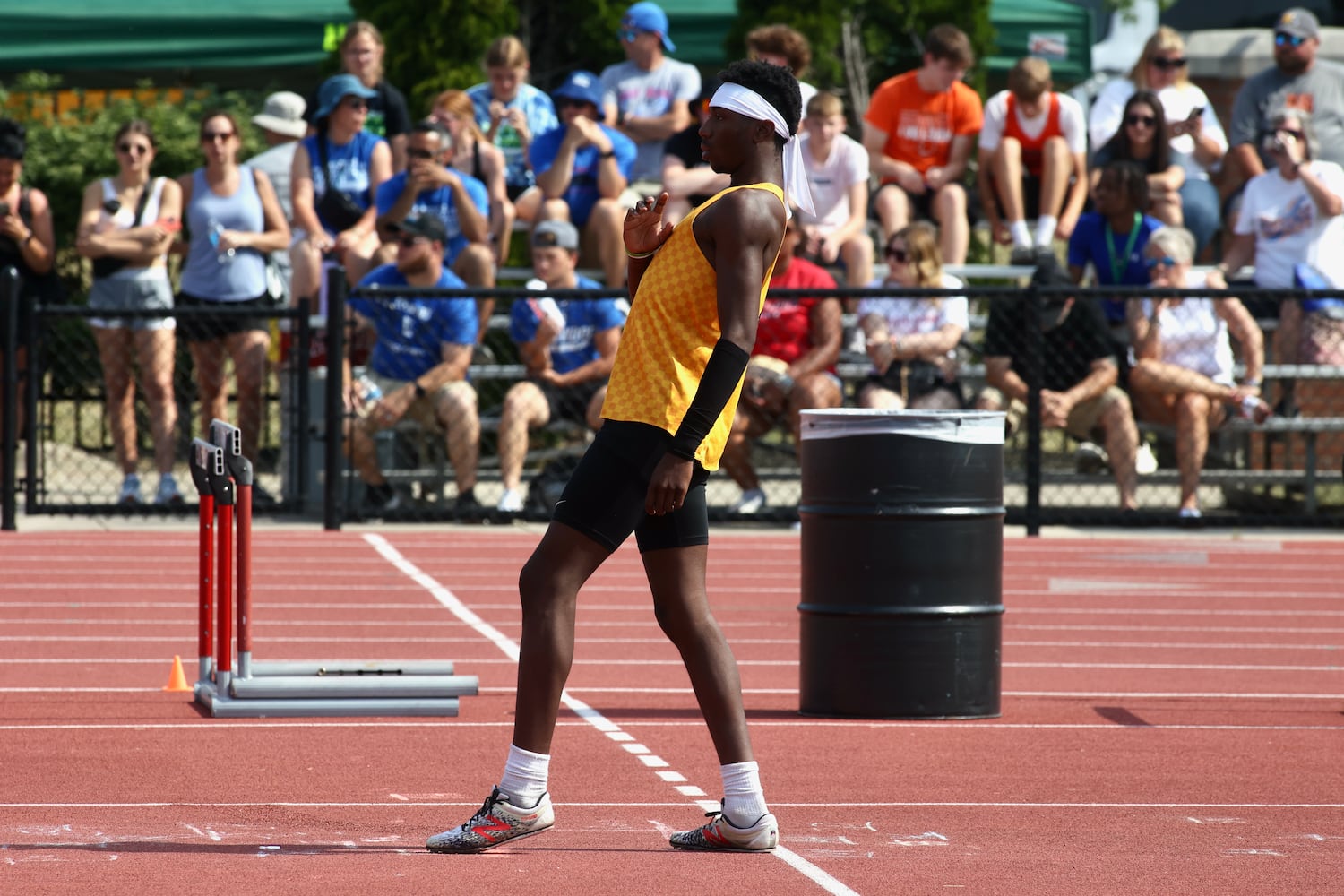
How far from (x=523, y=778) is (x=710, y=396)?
3.63 feet

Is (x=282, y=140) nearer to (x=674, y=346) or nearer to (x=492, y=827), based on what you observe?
(x=674, y=346)

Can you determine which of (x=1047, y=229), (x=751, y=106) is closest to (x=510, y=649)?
(x=751, y=106)

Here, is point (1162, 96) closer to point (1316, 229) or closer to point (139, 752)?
point (1316, 229)

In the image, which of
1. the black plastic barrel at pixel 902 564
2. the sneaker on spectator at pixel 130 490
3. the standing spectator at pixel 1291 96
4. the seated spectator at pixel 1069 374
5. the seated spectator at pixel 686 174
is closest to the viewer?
the black plastic barrel at pixel 902 564

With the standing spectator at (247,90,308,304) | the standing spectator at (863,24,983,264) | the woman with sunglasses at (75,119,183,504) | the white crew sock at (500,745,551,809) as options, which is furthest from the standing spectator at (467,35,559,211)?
the white crew sock at (500,745,551,809)

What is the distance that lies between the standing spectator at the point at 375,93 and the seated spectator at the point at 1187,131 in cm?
541

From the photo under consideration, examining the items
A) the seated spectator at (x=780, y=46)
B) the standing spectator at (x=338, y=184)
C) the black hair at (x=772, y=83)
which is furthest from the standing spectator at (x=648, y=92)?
the black hair at (x=772, y=83)

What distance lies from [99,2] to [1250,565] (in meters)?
13.2

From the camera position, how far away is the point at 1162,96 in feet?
54.6

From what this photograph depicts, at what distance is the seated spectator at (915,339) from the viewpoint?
14000 mm

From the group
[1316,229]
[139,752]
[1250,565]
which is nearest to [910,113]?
[1316,229]

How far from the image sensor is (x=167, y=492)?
14383 millimetres

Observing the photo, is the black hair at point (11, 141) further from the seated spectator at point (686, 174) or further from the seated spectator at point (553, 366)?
the seated spectator at point (686, 174)

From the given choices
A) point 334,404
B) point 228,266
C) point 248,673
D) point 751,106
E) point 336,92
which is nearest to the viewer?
point 751,106
